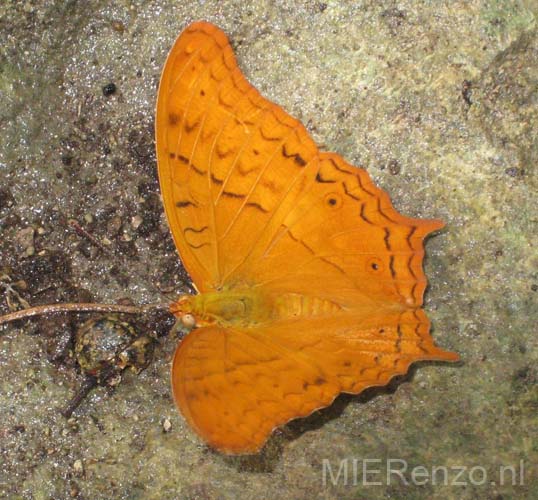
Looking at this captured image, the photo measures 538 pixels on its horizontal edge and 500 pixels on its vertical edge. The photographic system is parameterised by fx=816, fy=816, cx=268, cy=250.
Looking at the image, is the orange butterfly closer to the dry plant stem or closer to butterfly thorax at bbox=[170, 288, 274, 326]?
butterfly thorax at bbox=[170, 288, 274, 326]

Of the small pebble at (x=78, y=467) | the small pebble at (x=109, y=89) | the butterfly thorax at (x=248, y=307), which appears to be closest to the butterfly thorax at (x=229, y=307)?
the butterfly thorax at (x=248, y=307)

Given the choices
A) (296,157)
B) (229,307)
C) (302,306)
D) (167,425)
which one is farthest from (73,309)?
(296,157)

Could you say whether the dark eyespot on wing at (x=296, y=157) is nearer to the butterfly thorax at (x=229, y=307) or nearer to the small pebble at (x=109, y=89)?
the butterfly thorax at (x=229, y=307)

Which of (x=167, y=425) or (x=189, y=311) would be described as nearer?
Result: (x=189, y=311)

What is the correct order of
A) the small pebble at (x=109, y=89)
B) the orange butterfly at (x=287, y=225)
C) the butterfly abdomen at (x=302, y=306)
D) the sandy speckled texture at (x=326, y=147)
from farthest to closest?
the small pebble at (x=109, y=89) → the sandy speckled texture at (x=326, y=147) → the butterfly abdomen at (x=302, y=306) → the orange butterfly at (x=287, y=225)

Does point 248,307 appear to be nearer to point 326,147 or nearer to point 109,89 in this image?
point 326,147

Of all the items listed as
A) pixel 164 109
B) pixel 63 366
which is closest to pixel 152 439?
pixel 63 366
